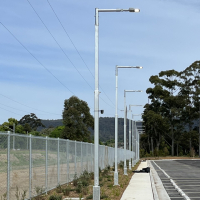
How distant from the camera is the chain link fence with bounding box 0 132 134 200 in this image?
1239 cm

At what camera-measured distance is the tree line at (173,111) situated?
10138cm

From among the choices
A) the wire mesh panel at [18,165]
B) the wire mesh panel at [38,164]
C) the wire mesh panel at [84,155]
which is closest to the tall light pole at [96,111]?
the wire mesh panel at [38,164]

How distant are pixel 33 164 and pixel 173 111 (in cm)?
8844

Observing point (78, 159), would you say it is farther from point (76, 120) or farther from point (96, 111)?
point (76, 120)

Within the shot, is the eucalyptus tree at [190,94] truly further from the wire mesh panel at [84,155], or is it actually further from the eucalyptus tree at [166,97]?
the wire mesh panel at [84,155]

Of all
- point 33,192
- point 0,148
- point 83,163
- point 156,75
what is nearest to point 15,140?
point 0,148

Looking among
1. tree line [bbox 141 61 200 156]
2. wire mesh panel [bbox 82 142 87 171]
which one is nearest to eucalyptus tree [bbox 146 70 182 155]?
tree line [bbox 141 61 200 156]

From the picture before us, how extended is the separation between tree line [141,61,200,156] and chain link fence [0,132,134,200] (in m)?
79.9

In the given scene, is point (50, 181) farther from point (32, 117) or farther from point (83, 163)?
point (32, 117)

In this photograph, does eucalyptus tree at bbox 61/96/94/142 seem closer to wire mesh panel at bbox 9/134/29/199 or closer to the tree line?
the tree line

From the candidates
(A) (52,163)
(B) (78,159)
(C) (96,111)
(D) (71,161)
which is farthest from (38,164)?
(B) (78,159)

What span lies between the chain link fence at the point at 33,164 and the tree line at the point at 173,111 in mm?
79946

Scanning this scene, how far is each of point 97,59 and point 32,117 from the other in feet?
446

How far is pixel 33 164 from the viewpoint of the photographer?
50.8 ft
